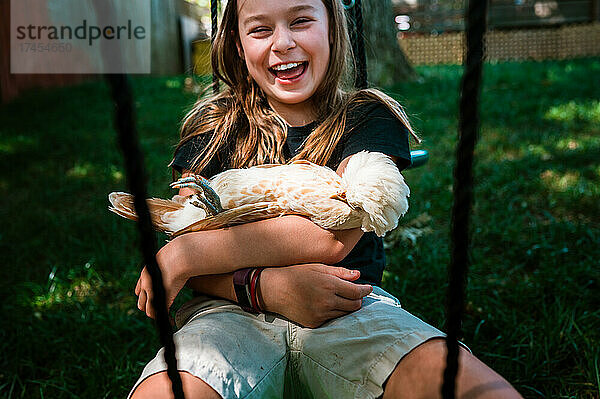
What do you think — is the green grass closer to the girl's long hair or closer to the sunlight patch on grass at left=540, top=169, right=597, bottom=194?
the sunlight patch on grass at left=540, top=169, right=597, bottom=194

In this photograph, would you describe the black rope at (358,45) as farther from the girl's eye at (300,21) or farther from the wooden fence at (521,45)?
the wooden fence at (521,45)

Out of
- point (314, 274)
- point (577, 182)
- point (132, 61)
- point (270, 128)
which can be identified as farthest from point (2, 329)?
point (132, 61)

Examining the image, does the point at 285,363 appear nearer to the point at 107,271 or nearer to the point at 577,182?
the point at 107,271

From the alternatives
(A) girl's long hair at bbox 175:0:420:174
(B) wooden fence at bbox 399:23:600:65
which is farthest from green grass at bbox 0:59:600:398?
(B) wooden fence at bbox 399:23:600:65

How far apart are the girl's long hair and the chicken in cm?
20

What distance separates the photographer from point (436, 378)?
3.45ft

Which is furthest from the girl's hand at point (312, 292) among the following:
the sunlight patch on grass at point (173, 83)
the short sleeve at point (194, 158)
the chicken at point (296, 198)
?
the sunlight patch on grass at point (173, 83)

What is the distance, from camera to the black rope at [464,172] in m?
0.67

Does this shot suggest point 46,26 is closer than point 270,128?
No

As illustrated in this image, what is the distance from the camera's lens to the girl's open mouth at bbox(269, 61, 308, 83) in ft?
5.12

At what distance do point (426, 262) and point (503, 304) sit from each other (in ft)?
1.44

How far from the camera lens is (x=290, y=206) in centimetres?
129

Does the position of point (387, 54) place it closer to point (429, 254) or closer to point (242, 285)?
point (429, 254)

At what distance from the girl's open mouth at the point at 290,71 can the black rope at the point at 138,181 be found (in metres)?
0.90
